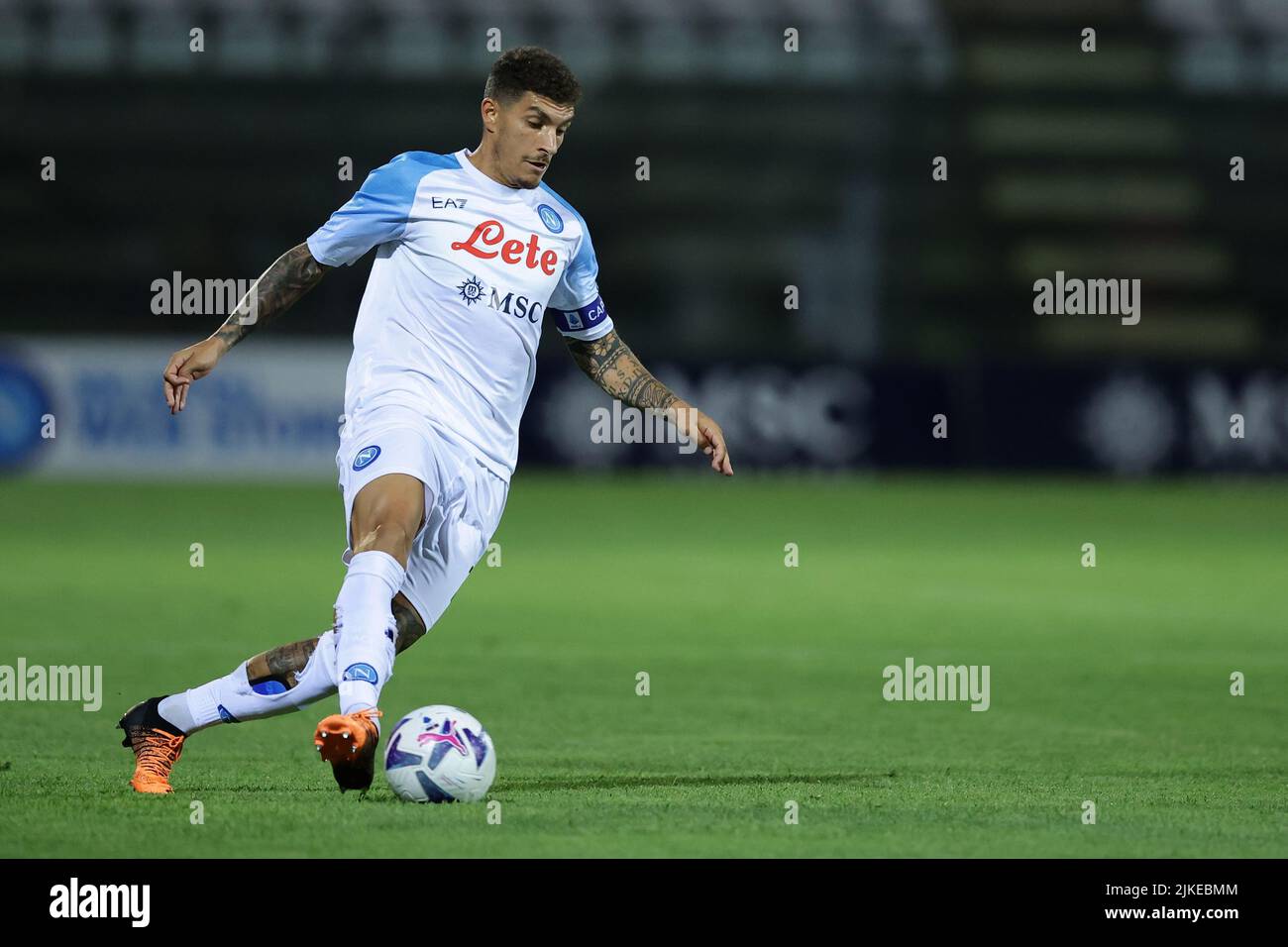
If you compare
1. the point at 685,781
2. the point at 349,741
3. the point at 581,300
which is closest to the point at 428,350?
the point at 581,300

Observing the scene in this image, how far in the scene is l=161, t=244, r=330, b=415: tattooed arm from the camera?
6.13 metres

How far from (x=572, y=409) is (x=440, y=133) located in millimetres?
10751

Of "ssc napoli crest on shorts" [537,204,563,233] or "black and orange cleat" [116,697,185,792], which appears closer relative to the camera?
"black and orange cleat" [116,697,185,792]

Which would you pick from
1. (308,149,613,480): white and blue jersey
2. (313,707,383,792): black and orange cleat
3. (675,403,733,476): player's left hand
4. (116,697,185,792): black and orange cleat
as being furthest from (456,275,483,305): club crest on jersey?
(116,697,185,792): black and orange cleat

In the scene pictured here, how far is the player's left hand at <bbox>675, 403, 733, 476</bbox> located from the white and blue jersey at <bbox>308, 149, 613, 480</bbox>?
1.89 ft

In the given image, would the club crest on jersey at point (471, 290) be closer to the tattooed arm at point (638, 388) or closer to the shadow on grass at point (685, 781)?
the tattooed arm at point (638, 388)

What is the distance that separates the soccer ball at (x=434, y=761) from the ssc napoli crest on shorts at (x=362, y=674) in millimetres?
451

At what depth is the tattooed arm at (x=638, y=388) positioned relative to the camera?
6.91 metres

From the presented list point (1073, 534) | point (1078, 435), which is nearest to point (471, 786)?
point (1073, 534)

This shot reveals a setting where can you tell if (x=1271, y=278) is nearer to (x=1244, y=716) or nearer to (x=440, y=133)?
(x=440, y=133)

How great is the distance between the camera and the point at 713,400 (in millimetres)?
25391

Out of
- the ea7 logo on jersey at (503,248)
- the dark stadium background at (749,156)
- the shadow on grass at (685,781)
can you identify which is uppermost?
the dark stadium background at (749,156)

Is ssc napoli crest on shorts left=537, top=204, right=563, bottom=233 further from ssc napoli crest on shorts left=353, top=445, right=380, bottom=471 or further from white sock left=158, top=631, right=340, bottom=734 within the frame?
white sock left=158, top=631, right=340, bottom=734

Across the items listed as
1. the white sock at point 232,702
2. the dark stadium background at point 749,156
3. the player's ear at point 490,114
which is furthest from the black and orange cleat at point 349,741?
the dark stadium background at point 749,156
